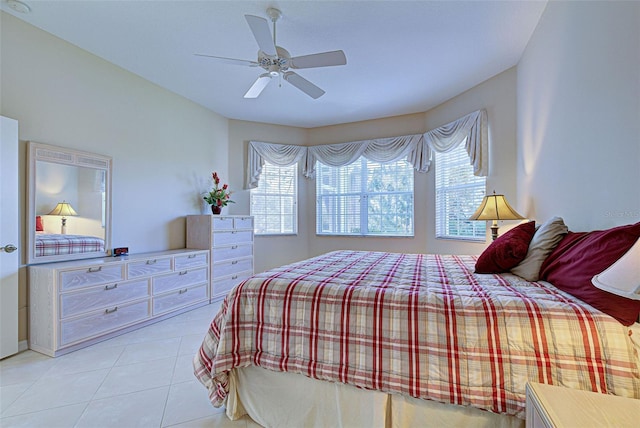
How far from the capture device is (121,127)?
320 cm

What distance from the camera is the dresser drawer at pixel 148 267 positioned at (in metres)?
2.89

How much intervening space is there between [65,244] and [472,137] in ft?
14.4

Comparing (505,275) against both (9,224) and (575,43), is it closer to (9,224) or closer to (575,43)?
(575,43)

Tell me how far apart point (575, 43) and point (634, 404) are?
81.6 inches

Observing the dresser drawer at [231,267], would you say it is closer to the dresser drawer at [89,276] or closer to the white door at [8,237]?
the dresser drawer at [89,276]

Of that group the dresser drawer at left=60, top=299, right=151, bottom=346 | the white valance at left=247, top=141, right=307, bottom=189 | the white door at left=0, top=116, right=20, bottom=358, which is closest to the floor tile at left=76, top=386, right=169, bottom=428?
the dresser drawer at left=60, top=299, right=151, bottom=346

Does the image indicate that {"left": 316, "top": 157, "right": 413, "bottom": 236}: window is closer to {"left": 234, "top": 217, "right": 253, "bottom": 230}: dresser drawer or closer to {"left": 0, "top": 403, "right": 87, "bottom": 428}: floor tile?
{"left": 234, "top": 217, "right": 253, "bottom": 230}: dresser drawer

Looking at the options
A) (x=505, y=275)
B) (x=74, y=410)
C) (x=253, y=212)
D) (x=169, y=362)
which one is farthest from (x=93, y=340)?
(x=505, y=275)

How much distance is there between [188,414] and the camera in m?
1.68

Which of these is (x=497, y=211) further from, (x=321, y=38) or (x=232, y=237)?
(x=232, y=237)

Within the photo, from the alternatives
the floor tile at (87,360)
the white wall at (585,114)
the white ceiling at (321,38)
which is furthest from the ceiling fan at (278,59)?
the floor tile at (87,360)

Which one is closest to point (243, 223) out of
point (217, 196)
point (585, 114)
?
point (217, 196)

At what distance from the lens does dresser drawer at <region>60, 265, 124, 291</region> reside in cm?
239

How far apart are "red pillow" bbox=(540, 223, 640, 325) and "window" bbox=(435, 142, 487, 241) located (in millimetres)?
2085
